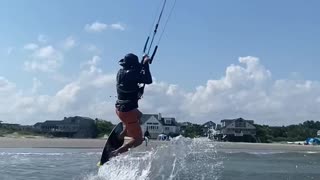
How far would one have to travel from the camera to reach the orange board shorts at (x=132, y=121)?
10125mm

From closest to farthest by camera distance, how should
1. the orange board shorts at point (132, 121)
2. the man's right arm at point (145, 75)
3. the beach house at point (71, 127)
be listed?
1. the man's right arm at point (145, 75)
2. the orange board shorts at point (132, 121)
3. the beach house at point (71, 127)

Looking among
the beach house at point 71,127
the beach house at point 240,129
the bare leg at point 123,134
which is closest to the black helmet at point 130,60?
the bare leg at point 123,134

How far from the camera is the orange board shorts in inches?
399

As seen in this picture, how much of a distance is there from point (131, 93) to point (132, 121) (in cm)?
54

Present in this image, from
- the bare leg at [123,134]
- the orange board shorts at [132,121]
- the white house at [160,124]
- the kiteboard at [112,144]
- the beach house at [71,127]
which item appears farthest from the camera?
the beach house at [71,127]

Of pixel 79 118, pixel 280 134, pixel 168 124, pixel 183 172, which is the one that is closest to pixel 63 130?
pixel 79 118

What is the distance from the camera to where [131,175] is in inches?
402

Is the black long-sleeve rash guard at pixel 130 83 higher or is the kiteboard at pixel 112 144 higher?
the black long-sleeve rash guard at pixel 130 83

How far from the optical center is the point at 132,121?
398 inches

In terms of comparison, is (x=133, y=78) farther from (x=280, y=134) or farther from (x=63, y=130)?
(x=280, y=134)

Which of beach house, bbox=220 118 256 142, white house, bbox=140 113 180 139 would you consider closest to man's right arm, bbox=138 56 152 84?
white house, bbox=140 113 180 139

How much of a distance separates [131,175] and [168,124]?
277ft

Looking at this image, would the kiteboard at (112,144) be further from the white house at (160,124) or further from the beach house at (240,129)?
the beach house at (240,129)

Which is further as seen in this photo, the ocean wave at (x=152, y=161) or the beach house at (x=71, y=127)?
the beach house at (x=71, y=127)
